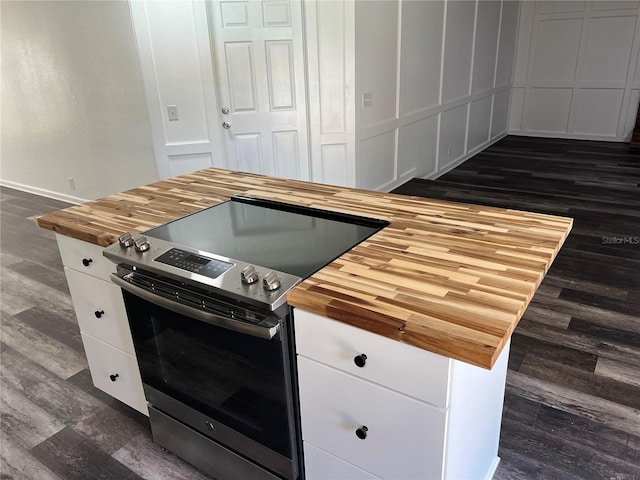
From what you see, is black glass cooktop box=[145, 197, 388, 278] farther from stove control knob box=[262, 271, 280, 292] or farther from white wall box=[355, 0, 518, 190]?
white wall box=[355, 0, 518, 190]

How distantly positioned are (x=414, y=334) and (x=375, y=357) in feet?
0.51

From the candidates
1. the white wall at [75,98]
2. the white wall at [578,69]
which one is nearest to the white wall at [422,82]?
the white wall at [578,69]

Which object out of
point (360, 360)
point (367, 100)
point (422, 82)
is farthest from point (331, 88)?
point (360, 360)

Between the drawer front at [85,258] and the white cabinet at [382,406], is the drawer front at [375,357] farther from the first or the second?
the drawer front at [85,258]

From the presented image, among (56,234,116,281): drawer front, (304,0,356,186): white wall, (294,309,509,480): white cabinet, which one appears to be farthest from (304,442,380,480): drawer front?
(304,0,356,186): white wall

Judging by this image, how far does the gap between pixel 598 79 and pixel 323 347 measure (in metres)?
7.69

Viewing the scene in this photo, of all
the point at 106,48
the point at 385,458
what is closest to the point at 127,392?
the point at 385,458

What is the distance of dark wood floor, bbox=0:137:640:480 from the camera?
1812 millimetres

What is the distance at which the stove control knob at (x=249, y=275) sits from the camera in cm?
121

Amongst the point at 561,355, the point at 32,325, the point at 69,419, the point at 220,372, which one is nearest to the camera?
the point at 220,372

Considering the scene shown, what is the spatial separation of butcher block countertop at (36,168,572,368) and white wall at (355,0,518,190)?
2.29 meters

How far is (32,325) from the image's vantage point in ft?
9.29

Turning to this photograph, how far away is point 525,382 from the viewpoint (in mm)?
2189

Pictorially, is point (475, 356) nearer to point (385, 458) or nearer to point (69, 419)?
point (385, 458)
